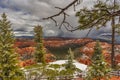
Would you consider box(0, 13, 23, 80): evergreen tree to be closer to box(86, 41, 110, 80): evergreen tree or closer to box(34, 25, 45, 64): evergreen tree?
box(86, 41, 110, 80): evergreen tree

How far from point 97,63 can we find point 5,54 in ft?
39.2

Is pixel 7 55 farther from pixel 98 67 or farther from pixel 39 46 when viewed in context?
pixel 39 46

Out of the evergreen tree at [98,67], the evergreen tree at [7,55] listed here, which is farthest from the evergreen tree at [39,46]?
the evergreen tree at [98,67]

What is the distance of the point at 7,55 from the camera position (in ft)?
123

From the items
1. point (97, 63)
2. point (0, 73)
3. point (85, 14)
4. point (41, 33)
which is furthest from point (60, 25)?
point (41, 33)

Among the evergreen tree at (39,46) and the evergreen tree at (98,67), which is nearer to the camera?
the evergreen tree at (98,67)

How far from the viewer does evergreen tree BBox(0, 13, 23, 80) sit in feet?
123

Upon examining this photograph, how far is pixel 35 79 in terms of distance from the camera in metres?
41.3

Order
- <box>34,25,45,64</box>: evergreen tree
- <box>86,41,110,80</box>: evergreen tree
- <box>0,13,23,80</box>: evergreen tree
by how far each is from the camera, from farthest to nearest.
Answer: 1. <box>34,25,45,64</box>: evergreen tree
2. <box>0,13,23,80</box>: evergreen tree
3. <box>86,41,110,80</box>: evergreen tree

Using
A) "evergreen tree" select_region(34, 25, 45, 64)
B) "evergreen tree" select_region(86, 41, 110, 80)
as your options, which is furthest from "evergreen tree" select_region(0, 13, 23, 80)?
"evergreen tree" select_region(34, 25, 45, 64)

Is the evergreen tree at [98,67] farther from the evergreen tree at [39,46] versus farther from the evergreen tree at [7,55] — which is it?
the evergreen tree at [39,46]

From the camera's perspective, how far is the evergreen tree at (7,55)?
3747cm

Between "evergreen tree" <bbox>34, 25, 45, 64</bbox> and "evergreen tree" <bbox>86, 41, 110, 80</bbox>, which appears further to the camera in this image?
"evergreen tree" <bbox>34, 25, 45, 64</bbox>

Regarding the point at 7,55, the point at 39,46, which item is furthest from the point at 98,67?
the point at 39,46
